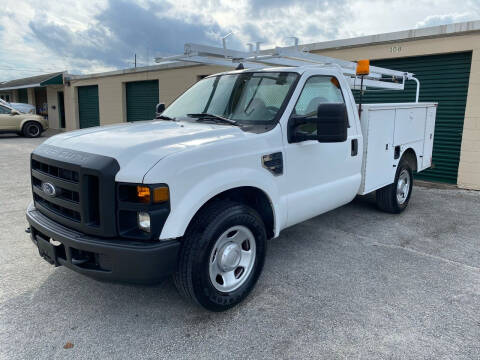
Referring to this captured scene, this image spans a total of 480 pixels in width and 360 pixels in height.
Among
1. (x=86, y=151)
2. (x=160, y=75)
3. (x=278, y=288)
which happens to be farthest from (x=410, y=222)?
(x=160, y=75)

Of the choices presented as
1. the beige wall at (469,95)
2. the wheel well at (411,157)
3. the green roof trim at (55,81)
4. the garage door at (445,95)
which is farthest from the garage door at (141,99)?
the wheel well at (411,157)

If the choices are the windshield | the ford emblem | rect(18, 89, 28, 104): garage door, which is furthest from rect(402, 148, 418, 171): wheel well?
rect(18, 89, 28, 104): garage door

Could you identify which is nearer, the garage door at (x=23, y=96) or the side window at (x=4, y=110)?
the side window at (x=4, y=110)

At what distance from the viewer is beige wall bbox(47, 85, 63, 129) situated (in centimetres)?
2494

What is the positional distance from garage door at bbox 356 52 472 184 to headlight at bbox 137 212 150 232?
7738 millimetres

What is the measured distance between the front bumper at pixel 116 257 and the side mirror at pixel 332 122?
5.09 ft

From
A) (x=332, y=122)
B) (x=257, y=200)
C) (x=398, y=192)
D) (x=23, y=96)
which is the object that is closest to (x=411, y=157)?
(x=398, y=192)

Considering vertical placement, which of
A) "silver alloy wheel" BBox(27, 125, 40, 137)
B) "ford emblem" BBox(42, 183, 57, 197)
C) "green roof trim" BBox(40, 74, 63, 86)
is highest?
"green roof trim" BBox(40, 74, 63, 86)

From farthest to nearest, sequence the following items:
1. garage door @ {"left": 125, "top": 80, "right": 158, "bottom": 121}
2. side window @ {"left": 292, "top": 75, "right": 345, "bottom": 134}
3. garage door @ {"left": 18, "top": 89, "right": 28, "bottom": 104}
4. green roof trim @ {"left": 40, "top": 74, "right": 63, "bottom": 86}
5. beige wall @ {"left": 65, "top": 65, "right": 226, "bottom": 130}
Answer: garage door @ {"left": 18, "top": 89, "right": 28, "bottom": 104}, green roof trim @ {"left": 40, "top": 74, "right": 63, "bottom": 86}, garage door @ {"left": 125, "top": 80, "right": 158, "bottom": 121}, beige wall @ {"left": 65, "top": 65, "right": 226, "bottom": 130}, side window @ {"left": 292, "top": 75, "right": 345, "bottom": 134}

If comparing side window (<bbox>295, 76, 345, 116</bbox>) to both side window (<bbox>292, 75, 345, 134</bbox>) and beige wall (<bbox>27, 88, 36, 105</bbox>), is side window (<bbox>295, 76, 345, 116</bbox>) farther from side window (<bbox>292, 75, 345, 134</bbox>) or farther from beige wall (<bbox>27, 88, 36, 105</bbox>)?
beige wall (<bbox>27, 88, 36, 105</bbox>)

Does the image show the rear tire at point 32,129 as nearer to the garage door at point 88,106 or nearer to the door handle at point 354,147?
the garage door at point 88,106

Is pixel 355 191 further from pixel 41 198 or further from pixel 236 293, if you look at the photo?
pixel 41 198

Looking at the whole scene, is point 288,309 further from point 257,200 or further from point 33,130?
point 33,130

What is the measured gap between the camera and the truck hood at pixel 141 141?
8.68 feet
